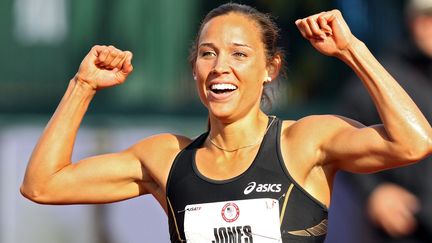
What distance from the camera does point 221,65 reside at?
14.3ft

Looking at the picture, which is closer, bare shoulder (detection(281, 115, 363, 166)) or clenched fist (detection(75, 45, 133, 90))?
bare shoulder (detection(281, 115, 363, 166))

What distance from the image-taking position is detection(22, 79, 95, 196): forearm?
183 inches

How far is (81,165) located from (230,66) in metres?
0.79

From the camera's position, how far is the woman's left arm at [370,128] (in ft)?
13.4

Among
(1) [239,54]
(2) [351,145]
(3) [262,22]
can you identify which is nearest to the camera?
(2) [351,145]

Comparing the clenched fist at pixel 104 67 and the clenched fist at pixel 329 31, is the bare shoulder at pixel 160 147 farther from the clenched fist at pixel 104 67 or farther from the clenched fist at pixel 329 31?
the clenched fist at pixel 329 31

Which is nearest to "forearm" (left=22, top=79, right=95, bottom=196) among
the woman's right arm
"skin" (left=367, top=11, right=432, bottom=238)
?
the woman's right arm

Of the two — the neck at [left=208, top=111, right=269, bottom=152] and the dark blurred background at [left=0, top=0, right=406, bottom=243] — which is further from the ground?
the neck at [left=208, top=111, right=269, bottom=152]

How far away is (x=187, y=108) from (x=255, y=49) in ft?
12.0

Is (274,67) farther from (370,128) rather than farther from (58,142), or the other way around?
(58,142)

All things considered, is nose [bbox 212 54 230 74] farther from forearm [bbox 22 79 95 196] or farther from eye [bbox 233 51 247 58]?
forearm [bbox 22 79 95 196]

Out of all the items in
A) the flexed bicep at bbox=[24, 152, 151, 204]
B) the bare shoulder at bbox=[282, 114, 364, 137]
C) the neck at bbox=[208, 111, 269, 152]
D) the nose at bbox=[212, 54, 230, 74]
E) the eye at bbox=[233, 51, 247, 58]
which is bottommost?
the flexed bicep at bbox=[24, 152, 151, 204]

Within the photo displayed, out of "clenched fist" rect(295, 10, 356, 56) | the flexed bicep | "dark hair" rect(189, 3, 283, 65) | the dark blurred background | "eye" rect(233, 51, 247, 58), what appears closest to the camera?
"clenched fist" rect(295, 10, 356, 56)

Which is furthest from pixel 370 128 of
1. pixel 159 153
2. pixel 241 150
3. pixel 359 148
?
pixel 159 153
